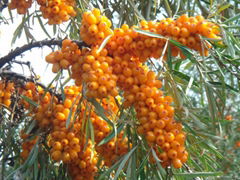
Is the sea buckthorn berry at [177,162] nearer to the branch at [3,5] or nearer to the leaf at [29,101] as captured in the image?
the leaf at [29,101]

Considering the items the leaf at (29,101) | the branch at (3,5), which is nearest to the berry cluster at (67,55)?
the leaf at (29,101)

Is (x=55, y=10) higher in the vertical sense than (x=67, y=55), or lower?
higher

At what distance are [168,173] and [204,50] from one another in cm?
44

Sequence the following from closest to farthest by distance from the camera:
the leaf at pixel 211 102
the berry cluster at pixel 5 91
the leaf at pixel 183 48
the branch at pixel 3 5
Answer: the leaf at pixel 183 48
the leaf at pixel 211 102
the berry cluster at pixel 5 91
the branch at pixel 3 5

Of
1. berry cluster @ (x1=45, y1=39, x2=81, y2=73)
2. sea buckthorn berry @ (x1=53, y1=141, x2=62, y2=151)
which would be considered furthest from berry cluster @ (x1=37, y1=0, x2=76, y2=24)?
sea buckthorn berry @ (x1=53, y1=141, x2=62, y2=151)

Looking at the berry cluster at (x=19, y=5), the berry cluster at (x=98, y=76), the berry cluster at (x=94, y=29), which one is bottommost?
the berry cluster at (x=98, y=76)

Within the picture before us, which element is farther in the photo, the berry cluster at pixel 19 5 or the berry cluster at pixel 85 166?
the berry cluster at pixel 19 5

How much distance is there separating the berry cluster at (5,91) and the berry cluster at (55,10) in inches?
12.7

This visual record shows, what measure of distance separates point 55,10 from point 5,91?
1.34ft

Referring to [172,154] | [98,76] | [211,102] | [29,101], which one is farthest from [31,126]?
[211,102]

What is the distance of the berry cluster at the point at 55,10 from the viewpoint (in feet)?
5.48

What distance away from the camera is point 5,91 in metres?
1.78

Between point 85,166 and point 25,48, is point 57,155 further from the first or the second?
point 25,48

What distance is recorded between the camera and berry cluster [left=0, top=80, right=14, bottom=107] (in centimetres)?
177
